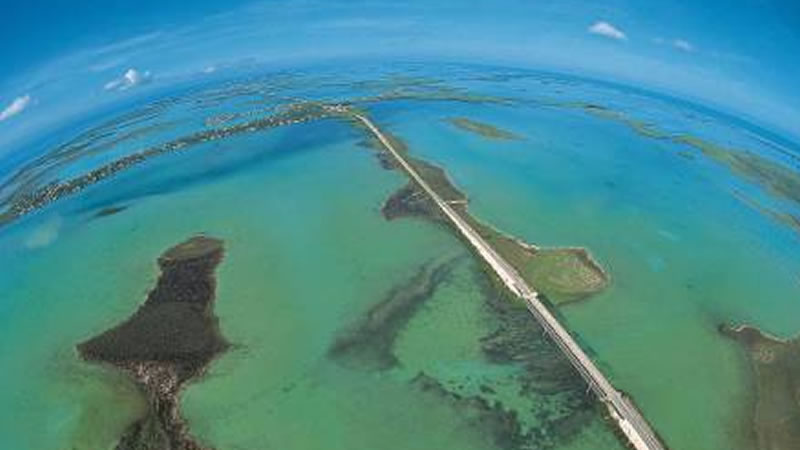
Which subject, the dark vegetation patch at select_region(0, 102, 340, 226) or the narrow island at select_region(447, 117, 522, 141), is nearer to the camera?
the dark vegetation patch at select_region(0, 102, 340, 226)

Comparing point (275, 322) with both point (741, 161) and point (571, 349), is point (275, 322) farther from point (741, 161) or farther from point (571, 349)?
point (741, 161)

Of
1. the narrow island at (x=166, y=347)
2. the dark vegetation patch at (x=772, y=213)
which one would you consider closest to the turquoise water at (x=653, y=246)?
the dark vegetation patch at (x=772, y=213)

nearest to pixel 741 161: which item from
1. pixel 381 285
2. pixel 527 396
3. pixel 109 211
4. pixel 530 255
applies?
pixel 530 255

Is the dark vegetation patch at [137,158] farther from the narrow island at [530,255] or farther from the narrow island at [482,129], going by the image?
the narrow island at [530,255]

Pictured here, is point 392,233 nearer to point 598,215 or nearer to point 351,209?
point 351,209

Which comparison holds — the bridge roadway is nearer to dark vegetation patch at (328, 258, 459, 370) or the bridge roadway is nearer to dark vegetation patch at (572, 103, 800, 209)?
dark vegetation patch at (328, 258, 459, 370)

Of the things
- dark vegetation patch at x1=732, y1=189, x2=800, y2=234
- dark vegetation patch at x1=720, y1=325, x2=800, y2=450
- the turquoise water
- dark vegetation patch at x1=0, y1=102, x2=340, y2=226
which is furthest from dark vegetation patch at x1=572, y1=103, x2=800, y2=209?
dark vegetation patch at x1=0, y1=102, x2=340, y2=226
